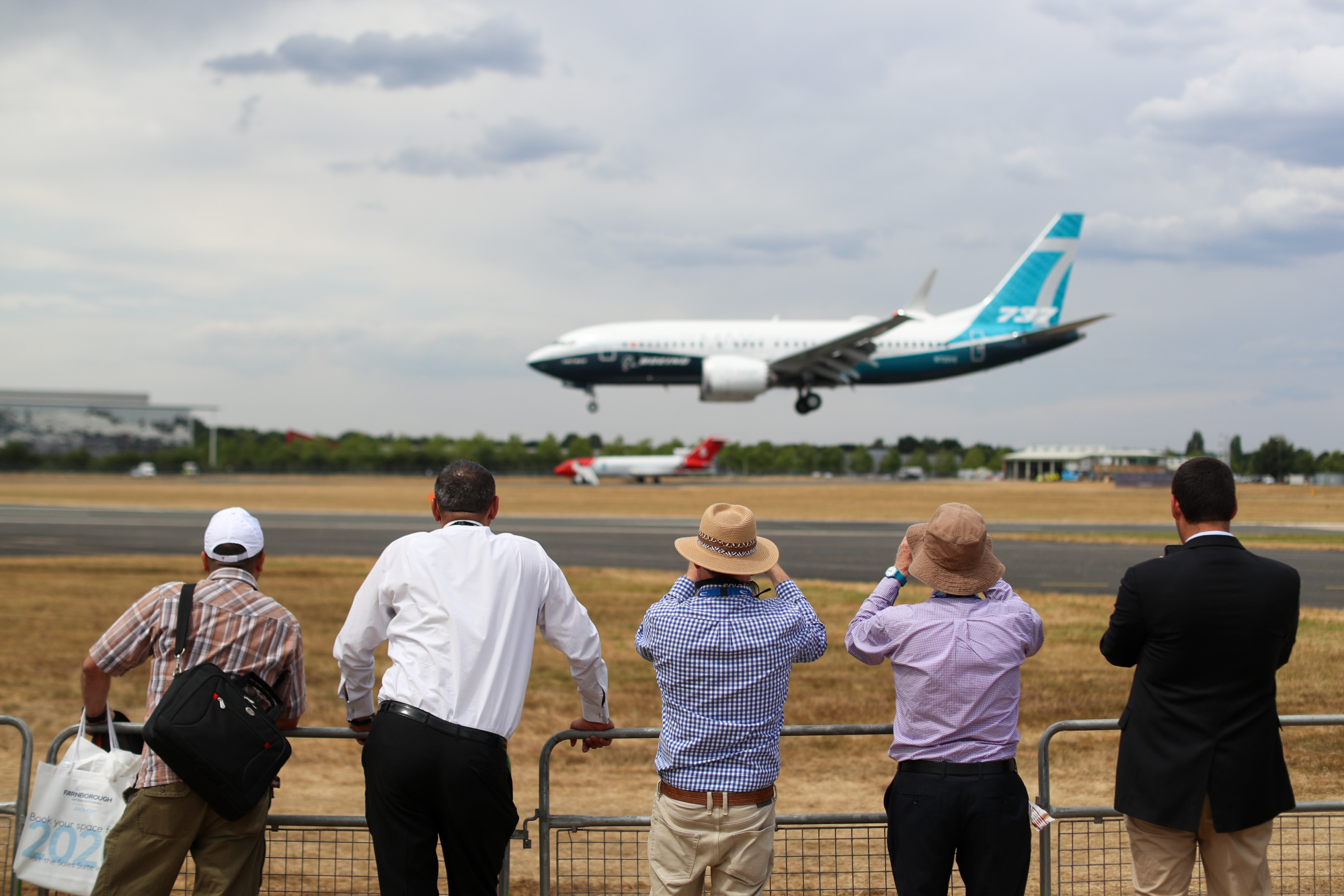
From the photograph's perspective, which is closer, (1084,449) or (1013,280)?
(1013,280)

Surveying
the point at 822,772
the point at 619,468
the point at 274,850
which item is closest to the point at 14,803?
the point at 274,850

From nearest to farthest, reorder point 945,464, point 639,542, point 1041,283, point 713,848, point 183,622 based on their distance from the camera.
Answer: point 713,848, point 183,622, point 639,542, point 1041,283, point 945,464

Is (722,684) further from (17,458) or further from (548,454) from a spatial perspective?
(17,458)

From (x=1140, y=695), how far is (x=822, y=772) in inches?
287

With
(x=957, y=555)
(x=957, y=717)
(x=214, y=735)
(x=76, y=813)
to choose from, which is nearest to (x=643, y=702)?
(x=76, y=813)

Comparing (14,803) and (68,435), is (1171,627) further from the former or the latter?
(68,435)

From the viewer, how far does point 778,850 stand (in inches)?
331

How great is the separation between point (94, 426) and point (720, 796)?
15240cm

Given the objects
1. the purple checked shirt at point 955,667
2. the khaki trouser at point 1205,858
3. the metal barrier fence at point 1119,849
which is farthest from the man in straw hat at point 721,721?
the khaki trouser at point 1205,858

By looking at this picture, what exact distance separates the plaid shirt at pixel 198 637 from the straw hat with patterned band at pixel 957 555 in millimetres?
2703

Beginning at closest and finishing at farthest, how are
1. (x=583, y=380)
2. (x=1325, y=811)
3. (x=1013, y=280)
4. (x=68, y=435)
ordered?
(x=1325, y=811)
(x=583, y=380)
(x=1013, y=280)
(x=68, y=435)

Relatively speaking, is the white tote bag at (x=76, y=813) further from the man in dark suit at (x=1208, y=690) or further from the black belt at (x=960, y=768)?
the man in dark suit at (x=1208, y=690)

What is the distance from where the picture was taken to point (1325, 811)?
498 centimetres

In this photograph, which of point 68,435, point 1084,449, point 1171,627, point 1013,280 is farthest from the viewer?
point 68,435
